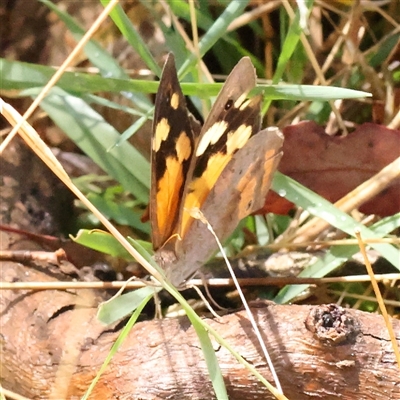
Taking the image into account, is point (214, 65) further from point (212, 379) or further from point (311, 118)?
point (212, 379)

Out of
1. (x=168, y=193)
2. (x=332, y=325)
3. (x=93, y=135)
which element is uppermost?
(x=93, y=135)

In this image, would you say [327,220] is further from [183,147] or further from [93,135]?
[93,135]

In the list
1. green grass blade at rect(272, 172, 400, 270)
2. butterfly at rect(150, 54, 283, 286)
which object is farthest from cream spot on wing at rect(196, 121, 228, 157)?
green grass blade at rect(272, 172, 400, 270)

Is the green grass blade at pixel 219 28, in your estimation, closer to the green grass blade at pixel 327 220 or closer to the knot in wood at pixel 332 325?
the green grass blade at pixel 327 220

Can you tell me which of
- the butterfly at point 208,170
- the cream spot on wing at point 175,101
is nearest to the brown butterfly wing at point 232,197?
the butterfly at point 208,170

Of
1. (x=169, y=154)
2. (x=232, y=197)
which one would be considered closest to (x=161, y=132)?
(x=169, y=154)

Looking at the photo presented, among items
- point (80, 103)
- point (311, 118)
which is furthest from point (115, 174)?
point (311, 118)

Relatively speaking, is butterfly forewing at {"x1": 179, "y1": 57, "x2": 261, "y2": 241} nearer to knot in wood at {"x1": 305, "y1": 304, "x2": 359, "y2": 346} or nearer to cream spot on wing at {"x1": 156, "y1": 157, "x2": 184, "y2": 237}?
cream spot on wing at {"x1": 156, "y1": 157, "x2": 184, "y2": 237}
